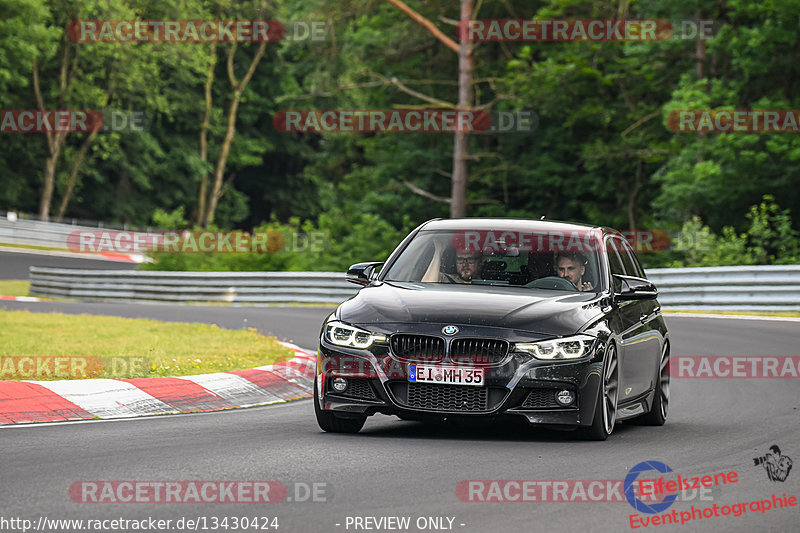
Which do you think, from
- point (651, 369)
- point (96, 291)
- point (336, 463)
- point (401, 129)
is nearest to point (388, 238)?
point (401, 129)

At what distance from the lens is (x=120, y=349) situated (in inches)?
577

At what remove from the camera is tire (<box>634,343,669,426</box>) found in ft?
34.6

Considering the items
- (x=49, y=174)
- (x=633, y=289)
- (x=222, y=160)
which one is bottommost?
(x=633, y=289)

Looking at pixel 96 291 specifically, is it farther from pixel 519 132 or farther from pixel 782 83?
pixel 782 83

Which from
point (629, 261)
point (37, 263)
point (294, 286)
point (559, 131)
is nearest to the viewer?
point (629, 261)

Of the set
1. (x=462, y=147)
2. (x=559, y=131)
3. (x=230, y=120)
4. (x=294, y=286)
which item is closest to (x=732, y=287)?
(x=294, y=286)

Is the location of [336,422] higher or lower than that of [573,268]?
lower

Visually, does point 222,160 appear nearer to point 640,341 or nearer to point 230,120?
point 230,120

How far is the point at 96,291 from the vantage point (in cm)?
3331

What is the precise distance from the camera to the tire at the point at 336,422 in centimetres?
930

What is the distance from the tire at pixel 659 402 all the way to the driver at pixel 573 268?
1.24 metres

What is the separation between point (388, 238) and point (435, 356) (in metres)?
28.9

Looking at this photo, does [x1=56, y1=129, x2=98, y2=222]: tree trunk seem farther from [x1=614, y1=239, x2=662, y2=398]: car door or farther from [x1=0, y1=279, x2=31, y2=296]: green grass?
[x1=614, y1=239, x2=662, y2=398]: car door

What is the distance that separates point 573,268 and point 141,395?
3.71m
